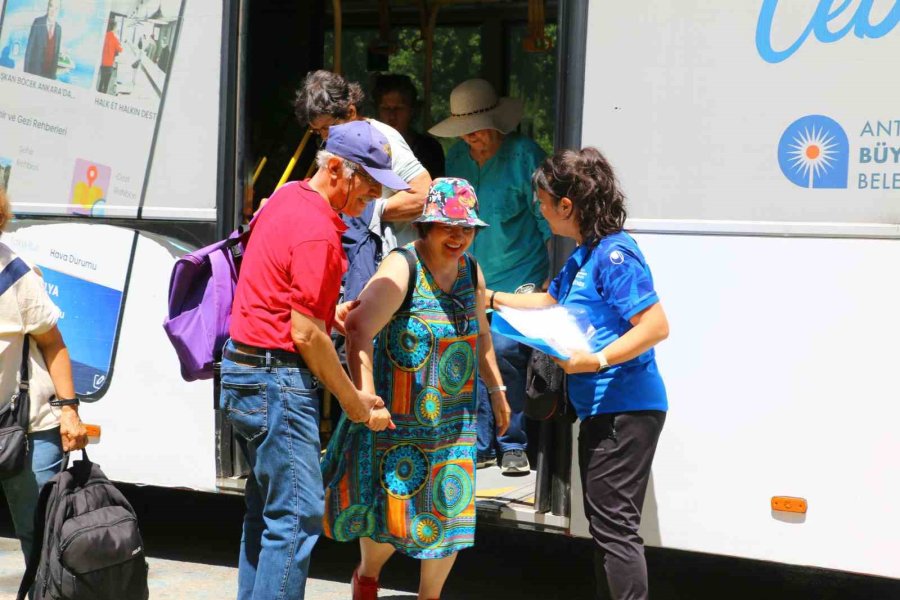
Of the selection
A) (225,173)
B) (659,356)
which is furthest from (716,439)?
(225,173)

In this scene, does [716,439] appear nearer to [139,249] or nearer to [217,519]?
[139,249]

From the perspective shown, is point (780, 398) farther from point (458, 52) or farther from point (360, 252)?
point (458, 52)

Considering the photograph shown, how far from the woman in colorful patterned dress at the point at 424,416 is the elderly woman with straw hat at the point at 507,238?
1236 millimetres

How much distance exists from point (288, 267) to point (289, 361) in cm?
29

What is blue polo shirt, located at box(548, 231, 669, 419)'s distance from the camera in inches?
150

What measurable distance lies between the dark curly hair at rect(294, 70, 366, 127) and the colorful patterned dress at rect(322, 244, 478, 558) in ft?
3.19

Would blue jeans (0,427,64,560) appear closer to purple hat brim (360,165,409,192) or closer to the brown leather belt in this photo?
the brown leather belt

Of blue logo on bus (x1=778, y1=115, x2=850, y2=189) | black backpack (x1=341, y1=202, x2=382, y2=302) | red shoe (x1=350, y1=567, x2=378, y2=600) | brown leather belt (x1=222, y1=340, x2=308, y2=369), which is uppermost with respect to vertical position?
blue logo on bus (x1=778, y1=115, x2=850, y2=189)

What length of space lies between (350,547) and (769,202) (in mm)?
2634

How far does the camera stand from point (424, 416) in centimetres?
405

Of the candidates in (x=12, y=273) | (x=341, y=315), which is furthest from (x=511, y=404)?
(x=12, y=273)

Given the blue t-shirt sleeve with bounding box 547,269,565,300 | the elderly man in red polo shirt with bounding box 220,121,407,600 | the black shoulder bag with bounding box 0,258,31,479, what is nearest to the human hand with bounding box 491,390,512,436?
the blue t-shirt sleeve with bounding box 547,269,565,300

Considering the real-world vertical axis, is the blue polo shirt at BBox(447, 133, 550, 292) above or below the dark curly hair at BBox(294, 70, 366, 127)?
below

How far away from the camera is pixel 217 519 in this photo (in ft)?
20.2
